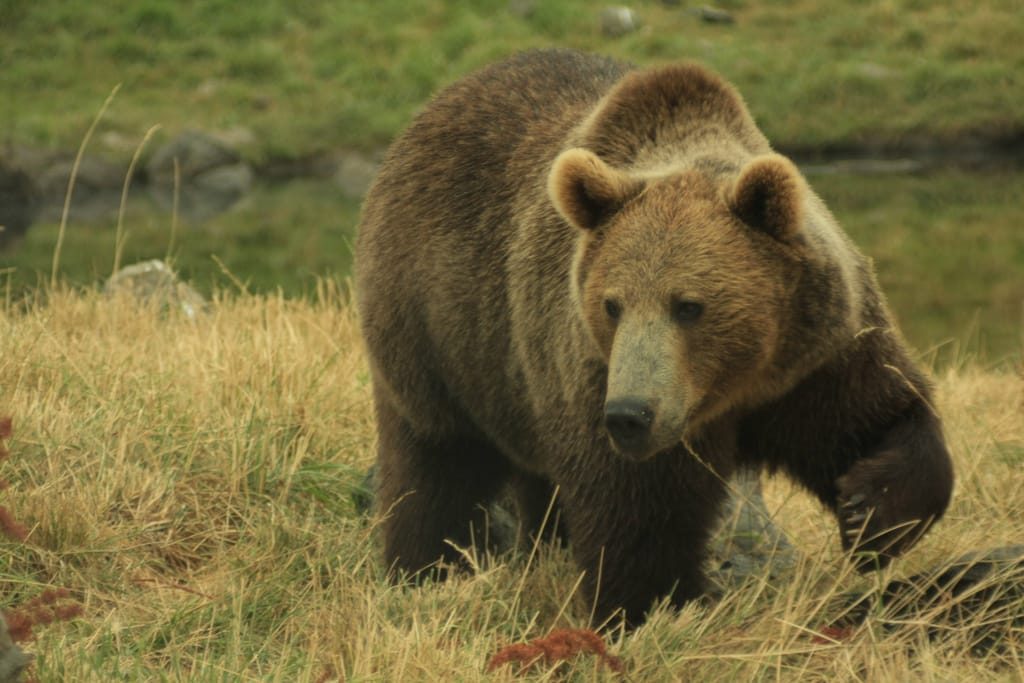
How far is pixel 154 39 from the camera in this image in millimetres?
27891

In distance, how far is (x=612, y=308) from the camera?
4020 mm

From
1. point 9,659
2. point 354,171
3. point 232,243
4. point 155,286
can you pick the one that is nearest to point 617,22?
point 354,171

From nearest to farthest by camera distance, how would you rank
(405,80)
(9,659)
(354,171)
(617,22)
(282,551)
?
(9,659) < (282,551) < (354,171) < (405,80) < (617,22)

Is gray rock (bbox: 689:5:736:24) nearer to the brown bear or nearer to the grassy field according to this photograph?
the grassy field

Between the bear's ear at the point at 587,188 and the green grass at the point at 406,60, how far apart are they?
2016 centimetres

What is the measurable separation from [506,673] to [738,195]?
1375 mm

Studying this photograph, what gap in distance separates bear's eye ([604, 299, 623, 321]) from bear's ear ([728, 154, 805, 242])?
41 cm

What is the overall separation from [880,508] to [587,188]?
1239mm

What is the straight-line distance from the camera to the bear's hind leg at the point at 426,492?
5.45 m

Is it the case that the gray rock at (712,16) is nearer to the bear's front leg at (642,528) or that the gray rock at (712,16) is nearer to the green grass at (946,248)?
the green grass at (946,248)

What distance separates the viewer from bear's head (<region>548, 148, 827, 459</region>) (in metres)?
3.85

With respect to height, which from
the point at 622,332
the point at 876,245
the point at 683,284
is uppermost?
the point at 683,284

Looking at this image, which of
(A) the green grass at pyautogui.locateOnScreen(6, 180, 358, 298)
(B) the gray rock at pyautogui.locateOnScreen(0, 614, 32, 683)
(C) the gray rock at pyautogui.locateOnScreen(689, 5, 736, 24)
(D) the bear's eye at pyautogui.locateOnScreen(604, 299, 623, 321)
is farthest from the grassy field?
(C) the gray rock at pyautogui.locateOnScreen(689, 5, 736, 24)

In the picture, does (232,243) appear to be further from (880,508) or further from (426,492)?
(880,508)
